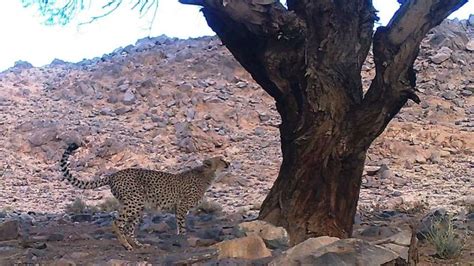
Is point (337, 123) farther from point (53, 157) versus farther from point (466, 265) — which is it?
point (53, 157)

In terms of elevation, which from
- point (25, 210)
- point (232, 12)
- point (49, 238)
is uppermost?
point (232, 12)

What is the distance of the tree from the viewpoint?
860cm

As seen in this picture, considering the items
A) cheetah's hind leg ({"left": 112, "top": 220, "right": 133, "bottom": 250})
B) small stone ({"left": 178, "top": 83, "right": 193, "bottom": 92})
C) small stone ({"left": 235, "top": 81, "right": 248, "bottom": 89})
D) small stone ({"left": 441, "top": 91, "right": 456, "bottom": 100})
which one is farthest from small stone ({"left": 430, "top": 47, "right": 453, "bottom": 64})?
cheetah's hind leg ({"left": 112, "top": 220, "right": 133, "bottom": 250})

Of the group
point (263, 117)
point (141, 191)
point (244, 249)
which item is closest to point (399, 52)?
point (244, 249)

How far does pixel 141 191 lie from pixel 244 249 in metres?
3.73

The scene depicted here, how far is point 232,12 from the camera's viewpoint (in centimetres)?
837

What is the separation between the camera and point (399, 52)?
8594mm

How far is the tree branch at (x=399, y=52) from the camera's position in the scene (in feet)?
28.2

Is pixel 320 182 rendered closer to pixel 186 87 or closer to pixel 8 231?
pixel 8 231

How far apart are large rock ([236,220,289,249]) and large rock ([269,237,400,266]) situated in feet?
5.14

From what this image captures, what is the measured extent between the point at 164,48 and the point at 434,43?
11598 millimetres

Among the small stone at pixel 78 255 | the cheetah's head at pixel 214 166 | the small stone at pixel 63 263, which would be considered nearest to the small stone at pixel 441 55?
the cheetah's head at pixel 214 166

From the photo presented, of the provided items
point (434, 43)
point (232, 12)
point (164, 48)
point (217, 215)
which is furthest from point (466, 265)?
point (164, 48)

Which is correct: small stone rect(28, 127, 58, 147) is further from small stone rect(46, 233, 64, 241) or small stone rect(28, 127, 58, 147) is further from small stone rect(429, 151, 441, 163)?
small stone rect(46, 233, 64, 241)
